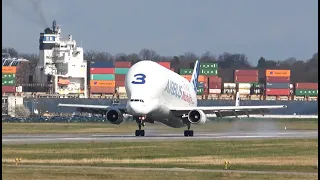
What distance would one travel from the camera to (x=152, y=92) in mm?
74688

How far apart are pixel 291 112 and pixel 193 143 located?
372 ft

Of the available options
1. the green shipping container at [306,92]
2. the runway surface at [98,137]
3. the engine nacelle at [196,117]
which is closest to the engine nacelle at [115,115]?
the runway surface at [98,137]

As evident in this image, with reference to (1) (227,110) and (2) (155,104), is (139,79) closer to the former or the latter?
(2) (155,104)

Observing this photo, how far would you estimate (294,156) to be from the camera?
52656 mm

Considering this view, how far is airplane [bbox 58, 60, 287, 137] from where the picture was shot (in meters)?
73.8

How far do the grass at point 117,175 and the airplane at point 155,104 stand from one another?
3207 centimetres

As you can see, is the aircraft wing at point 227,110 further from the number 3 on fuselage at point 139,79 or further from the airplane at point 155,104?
the number 3 on fuselage at point 139,79

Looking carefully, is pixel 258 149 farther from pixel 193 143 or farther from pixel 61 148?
pixel 61 148

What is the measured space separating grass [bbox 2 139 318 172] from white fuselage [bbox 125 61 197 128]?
763cm

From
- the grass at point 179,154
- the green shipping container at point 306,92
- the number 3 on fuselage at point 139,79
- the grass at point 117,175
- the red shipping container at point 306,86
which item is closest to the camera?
the grass at point 117,175

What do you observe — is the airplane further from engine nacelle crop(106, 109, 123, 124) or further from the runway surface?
the runway surface

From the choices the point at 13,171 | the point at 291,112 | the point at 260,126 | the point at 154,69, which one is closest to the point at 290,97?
the point at 291,112

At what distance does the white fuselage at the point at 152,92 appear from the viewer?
73.6 meters

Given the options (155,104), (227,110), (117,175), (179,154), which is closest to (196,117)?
(155,104)
